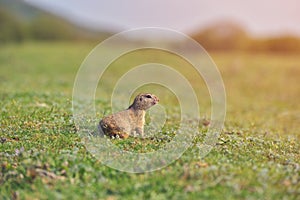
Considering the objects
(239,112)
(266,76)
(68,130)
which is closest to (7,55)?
(266,76)

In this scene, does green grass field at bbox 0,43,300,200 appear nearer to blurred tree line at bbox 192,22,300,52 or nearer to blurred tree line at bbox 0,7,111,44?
blurred tree line at bbox 192,22,300,52

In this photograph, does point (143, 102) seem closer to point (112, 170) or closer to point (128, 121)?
point (128, 121)

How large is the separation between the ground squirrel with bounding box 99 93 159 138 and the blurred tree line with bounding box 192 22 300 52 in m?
62.2

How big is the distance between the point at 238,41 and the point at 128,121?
Answer: 209 feet

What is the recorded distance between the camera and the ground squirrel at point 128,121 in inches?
501

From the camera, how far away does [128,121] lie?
13.0 m

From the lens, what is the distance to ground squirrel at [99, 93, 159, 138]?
501 inches

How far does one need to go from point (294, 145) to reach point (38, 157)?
332 inches

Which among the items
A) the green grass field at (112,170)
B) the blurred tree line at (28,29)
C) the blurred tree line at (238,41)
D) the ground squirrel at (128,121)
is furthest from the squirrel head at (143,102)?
the blurred tree line at (28,29)

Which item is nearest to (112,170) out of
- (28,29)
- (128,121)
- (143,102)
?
(128,121)

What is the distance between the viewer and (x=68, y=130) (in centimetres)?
1372

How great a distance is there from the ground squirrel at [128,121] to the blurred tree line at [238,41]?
6219 centimetres

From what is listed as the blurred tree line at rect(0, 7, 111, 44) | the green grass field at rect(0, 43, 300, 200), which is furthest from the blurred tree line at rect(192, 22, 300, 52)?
the green grass field at rect(0, 43, 300, 200)

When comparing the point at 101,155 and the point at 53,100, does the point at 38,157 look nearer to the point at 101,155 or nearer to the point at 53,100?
the point at 101,155
